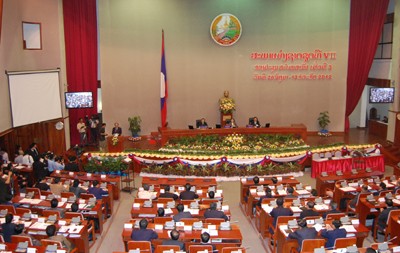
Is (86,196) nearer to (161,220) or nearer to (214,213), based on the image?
(161,220)

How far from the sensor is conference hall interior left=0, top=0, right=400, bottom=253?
10750 millimetres

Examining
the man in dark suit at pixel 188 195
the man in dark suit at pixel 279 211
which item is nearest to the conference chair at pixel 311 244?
the man in dark suit at pixel 279 211

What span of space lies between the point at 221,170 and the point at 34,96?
7.87m

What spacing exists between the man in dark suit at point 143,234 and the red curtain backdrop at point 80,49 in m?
12.9

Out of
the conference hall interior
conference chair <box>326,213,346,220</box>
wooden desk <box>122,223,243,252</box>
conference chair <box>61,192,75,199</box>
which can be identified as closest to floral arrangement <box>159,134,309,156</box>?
the conference hall interior

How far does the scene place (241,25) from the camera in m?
22.9

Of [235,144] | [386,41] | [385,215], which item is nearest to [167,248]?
[385,215]

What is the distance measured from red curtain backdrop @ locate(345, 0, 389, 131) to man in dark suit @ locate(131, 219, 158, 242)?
16895mm

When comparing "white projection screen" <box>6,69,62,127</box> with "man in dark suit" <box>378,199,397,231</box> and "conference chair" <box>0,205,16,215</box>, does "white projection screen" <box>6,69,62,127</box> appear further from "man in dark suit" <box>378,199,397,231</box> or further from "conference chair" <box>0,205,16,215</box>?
"man in dark suit" <box>378,199,397,231</box>

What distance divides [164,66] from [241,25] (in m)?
4.45

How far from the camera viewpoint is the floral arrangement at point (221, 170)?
17328 millimetres

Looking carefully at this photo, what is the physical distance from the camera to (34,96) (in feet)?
58.2

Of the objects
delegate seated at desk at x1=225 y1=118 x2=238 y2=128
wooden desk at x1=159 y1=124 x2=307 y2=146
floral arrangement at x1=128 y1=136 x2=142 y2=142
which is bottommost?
floral arrangement at x1=128 y1=136 x2=142 y2=142

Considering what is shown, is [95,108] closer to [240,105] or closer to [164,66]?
[164,66]
